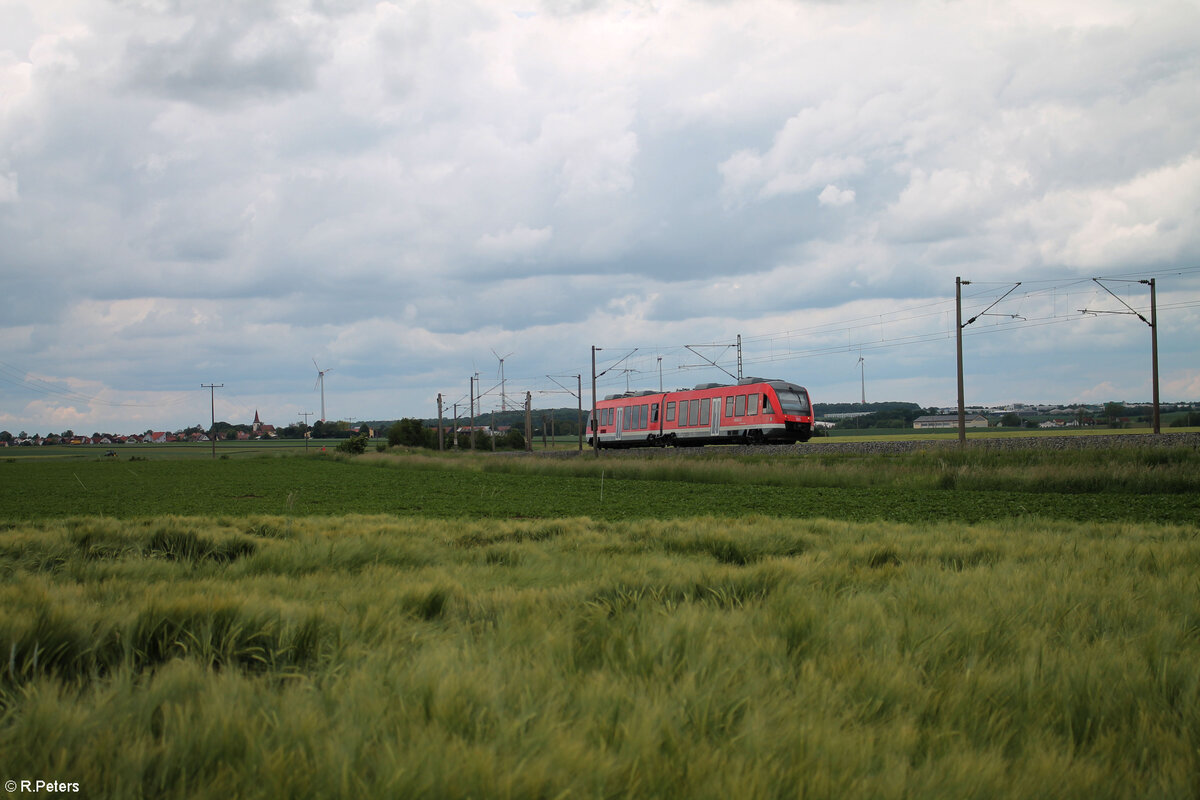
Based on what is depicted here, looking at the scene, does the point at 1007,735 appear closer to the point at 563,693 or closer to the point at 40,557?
the point at 563,693

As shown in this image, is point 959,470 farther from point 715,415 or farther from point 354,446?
point 354,446

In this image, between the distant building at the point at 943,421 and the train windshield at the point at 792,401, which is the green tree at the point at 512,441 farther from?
the train windshield at the point at 792,401

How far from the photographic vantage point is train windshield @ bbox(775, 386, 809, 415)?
130ft

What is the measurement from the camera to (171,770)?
2133 mm

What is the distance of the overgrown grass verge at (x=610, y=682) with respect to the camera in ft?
7.07

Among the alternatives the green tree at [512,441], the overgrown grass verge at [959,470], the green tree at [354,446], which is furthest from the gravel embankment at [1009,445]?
the green tree at [512,441]

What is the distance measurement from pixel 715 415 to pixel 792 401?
17.0 ft

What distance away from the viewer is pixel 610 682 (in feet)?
9.59

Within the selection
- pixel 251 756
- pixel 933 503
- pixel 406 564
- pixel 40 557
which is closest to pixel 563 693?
pixel 251 756

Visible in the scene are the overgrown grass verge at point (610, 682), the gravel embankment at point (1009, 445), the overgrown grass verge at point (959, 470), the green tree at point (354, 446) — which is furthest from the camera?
the green tree at point (354, 446)

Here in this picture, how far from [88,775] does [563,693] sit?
4.83 feet

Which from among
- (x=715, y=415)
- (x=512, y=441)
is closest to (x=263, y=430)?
(x=512, y=441)

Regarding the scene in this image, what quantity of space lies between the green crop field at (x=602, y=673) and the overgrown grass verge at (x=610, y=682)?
0.05 feet

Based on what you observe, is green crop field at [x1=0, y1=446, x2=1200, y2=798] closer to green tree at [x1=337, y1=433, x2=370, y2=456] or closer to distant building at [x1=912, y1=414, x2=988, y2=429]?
green tree at [x1=337, y1=433, x2=370, y2=456]
